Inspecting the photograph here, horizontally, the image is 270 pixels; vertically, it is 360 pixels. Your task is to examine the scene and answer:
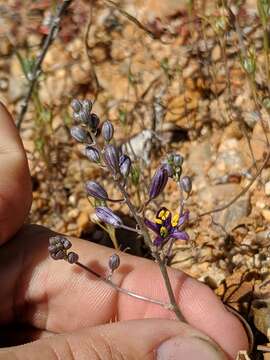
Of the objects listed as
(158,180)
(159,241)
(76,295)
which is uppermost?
(158,180)

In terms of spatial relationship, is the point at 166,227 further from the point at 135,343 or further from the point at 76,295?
the point at 76,295

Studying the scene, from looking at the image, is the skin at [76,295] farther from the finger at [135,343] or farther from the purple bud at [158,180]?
the purple bud at [158,180]

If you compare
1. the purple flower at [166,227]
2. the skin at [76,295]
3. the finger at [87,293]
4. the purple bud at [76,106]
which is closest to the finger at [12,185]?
the skin at [76,295]

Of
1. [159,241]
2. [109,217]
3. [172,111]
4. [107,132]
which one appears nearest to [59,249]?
[109,217]

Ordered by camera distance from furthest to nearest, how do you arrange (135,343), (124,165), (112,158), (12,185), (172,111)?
(172,111) → (12,185) → (135,343) → (124,165) → (112,158)

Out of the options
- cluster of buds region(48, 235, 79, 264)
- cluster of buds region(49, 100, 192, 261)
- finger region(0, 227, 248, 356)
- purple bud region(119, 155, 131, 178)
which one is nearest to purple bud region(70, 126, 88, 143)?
cluster of buds region(49, 100, 192, 261)

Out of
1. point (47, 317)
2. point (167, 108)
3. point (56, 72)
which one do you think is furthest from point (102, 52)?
point (47, 317)

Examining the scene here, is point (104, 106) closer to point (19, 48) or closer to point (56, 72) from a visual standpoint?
point (56, 72)
